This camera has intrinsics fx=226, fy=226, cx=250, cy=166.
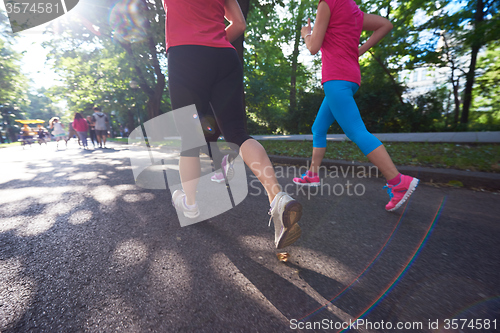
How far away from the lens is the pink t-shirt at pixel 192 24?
1667 millimetres

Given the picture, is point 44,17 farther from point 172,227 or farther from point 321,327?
point 321,327

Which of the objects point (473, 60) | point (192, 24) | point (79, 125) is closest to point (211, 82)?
point (192, 24)

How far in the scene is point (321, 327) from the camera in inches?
38.3

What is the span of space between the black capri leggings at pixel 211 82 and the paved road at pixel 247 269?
890 millimetres

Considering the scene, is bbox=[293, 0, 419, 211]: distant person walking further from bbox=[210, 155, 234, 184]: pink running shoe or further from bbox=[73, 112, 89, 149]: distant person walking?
bbox=[73, 112, 89, 149]: distant person walking

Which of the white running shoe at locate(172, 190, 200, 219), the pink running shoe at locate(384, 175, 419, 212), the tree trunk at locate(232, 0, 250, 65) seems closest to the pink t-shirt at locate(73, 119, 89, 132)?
the tree trunk at locate(232, 0, 250, 65)

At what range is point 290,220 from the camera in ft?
4.28

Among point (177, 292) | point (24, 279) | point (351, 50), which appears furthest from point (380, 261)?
point (24, 279)

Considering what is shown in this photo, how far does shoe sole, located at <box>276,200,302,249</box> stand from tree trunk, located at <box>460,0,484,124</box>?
1276 cm

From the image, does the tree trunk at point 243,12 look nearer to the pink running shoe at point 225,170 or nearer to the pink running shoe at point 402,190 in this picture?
the pink running shoe at point 225,170

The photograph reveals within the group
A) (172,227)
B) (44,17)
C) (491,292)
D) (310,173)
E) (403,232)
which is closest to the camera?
(491,292)

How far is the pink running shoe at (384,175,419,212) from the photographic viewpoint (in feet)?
6.47

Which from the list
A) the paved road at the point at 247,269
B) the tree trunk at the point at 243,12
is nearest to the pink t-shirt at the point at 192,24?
the paved road at the point at 247,269

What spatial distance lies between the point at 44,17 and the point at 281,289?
13359mm
